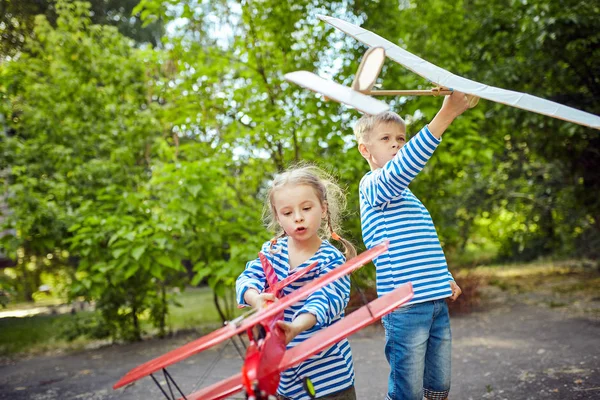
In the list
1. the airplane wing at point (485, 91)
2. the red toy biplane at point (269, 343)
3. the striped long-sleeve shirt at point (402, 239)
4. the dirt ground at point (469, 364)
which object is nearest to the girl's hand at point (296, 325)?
the red toy biplane at point (269, 343)

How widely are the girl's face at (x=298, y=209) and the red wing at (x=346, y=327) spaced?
0.53 metres

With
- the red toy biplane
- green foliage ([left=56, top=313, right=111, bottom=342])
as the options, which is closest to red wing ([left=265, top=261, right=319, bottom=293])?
the red toy biplane

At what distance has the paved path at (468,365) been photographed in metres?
4.09

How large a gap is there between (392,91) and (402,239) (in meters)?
0.85

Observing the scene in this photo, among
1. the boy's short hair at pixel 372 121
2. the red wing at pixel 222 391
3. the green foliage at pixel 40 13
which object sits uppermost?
the green foliage at pixel 40 13

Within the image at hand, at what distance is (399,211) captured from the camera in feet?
8.27

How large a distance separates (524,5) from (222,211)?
4773mm

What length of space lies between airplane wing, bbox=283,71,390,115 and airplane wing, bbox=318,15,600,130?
342mm

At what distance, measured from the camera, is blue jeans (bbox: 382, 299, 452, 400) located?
2.40m

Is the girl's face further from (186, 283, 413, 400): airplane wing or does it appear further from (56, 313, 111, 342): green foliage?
(56, 313, 111, 342): green foliage

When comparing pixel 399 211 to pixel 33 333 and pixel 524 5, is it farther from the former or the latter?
pixel 33 333

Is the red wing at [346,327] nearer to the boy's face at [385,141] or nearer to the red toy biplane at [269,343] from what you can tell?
the red toy biplane at [269,343]

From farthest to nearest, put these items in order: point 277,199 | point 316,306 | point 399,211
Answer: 1. point 399,211
2. point 277,199
3. point 316,306

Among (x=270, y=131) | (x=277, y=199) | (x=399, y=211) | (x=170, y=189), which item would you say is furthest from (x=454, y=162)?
(x=277, y=199)
